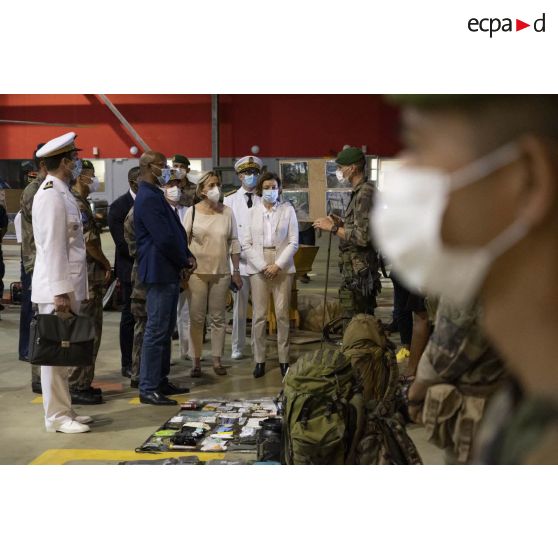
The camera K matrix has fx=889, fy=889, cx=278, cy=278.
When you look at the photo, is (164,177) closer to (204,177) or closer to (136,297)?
(204,177)

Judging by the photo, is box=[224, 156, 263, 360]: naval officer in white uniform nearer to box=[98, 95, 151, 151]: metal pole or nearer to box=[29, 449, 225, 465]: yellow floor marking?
box=[98, 95, 151, 151]: metal pole

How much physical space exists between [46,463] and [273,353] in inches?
116

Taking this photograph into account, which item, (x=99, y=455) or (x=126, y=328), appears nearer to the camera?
(x=99, y=455)

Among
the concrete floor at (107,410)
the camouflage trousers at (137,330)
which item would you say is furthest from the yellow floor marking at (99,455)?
the camouflage trousers at (137,330)

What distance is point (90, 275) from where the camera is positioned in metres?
5.37

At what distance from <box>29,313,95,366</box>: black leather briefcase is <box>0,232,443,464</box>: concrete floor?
494 millimetres

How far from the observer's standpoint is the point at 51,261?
445 centimetres

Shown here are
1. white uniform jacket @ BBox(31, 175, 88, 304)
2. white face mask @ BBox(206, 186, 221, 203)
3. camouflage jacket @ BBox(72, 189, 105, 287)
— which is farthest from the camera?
white face mask @ BBox(206, 186, 221, 203)

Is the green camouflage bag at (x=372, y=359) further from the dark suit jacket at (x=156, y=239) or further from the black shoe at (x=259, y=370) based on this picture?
the black shoe at (x=259, y=370)

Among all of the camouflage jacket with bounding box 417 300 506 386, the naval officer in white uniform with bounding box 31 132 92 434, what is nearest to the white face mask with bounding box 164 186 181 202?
the naval officer in white uniform with bounding box 31 132 92 434

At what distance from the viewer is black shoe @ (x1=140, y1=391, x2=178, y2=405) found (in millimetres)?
5512

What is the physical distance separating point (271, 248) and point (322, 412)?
2.75 metres
